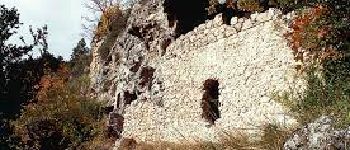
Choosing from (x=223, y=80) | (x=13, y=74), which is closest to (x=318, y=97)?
(x=223, y=80)

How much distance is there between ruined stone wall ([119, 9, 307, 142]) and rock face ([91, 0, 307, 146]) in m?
0.02

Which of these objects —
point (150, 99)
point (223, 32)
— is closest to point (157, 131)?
point (150, 99)

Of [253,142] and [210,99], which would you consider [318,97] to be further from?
[210,99]

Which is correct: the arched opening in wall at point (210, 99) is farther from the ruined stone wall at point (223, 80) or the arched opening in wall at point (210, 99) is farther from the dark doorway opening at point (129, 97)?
the dark doorway opening at point (129, 97)

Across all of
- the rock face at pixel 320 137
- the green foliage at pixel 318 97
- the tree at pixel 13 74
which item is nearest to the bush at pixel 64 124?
the tree at pixel 13 74

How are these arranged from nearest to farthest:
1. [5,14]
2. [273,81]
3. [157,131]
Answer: [273,81], [157,131], [5,14]

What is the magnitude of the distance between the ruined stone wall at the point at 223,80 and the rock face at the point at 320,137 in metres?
4.75

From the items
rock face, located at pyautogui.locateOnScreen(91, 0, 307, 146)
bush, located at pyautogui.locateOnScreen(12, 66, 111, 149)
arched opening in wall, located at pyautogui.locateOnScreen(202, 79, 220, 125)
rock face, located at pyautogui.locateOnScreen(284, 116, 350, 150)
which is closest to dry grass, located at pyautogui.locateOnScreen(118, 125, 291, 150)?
rock face, located at pyautogui.locateOnScreen(91, 0, 307, 146)

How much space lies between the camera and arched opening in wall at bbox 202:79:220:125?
60.9 feet

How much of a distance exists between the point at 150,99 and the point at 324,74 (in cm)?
744

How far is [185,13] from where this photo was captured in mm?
22594

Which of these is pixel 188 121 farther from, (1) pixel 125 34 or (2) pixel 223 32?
(1) pixel 125 34

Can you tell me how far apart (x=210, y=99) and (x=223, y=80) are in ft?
3.56

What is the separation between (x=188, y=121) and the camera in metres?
18.9
